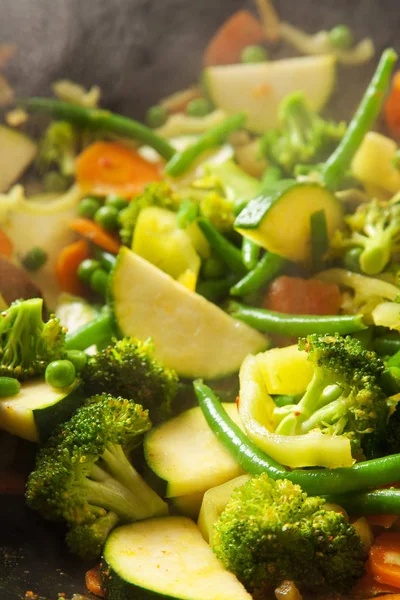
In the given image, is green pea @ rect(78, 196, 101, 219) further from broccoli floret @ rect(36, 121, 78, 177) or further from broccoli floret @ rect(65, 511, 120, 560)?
broccoli floret @ rect(65, 511, 120, 560)

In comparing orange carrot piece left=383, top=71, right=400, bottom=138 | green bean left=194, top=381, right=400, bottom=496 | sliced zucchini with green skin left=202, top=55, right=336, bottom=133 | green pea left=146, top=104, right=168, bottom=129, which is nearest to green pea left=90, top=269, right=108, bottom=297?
green bean left=194, top=381, right=400, bottom=496

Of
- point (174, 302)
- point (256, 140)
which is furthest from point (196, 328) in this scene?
point (256, 140)

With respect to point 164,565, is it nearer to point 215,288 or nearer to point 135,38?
point 215,288

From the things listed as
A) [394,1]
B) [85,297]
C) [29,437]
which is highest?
[394,1]

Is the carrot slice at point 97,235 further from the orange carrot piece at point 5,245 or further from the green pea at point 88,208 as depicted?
the orange carrot piece at point 5,245

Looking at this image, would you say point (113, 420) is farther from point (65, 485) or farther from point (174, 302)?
point (174, 302)

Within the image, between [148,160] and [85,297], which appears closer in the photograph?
[85,297]
